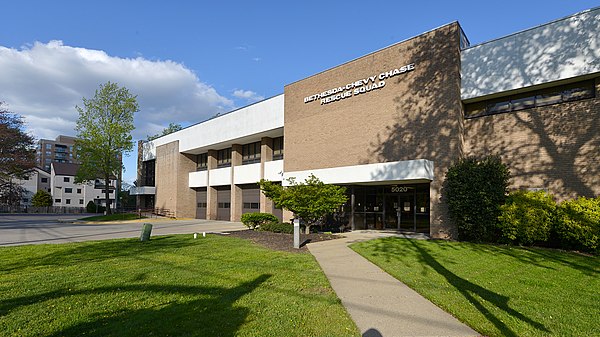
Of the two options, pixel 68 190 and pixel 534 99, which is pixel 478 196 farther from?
pixel 68 190

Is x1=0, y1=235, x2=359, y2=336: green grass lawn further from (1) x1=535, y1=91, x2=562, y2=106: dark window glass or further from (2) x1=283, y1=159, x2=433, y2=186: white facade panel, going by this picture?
(1) x1=535, y1=91, x2=562, y2=106: dark window glass

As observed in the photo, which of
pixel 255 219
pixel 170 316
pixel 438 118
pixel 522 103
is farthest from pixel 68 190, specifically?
pixel 522 103

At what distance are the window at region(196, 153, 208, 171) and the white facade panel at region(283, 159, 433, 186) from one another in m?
18.7

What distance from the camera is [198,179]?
114 ft

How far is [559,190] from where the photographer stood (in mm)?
12750

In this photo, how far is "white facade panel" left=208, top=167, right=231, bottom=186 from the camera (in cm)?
3081

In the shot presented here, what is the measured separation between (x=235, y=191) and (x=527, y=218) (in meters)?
22.9

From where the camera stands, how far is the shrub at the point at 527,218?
36.9 feet

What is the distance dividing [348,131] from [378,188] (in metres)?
3.75

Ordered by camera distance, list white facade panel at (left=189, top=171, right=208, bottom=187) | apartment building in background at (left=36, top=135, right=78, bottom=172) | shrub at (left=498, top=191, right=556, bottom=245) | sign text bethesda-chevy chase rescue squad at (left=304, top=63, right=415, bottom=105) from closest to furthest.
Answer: shrub at (left=498, top=191, right=556, bottom=245) → sign text bethesda-chevy chase rescue squad at (left=304, top=63, right=415, bottom=105) → white facade panel at (left=189, top=171, right=208, bottom=187) → apartment building in background at (left=36, top=135, right=78, bottom=172)

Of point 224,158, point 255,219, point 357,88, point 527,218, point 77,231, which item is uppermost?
point 357,88

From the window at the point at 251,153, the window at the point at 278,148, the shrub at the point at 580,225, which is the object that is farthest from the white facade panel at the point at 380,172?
the window at the point at 251,153

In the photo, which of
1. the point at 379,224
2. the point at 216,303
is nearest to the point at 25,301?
the point at 216,303

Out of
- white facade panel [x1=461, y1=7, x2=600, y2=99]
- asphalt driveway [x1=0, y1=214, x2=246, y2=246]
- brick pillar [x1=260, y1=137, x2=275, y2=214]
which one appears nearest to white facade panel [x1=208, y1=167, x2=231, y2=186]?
brick pillar [x1=260, y1=137, x2=275, y2=214]
